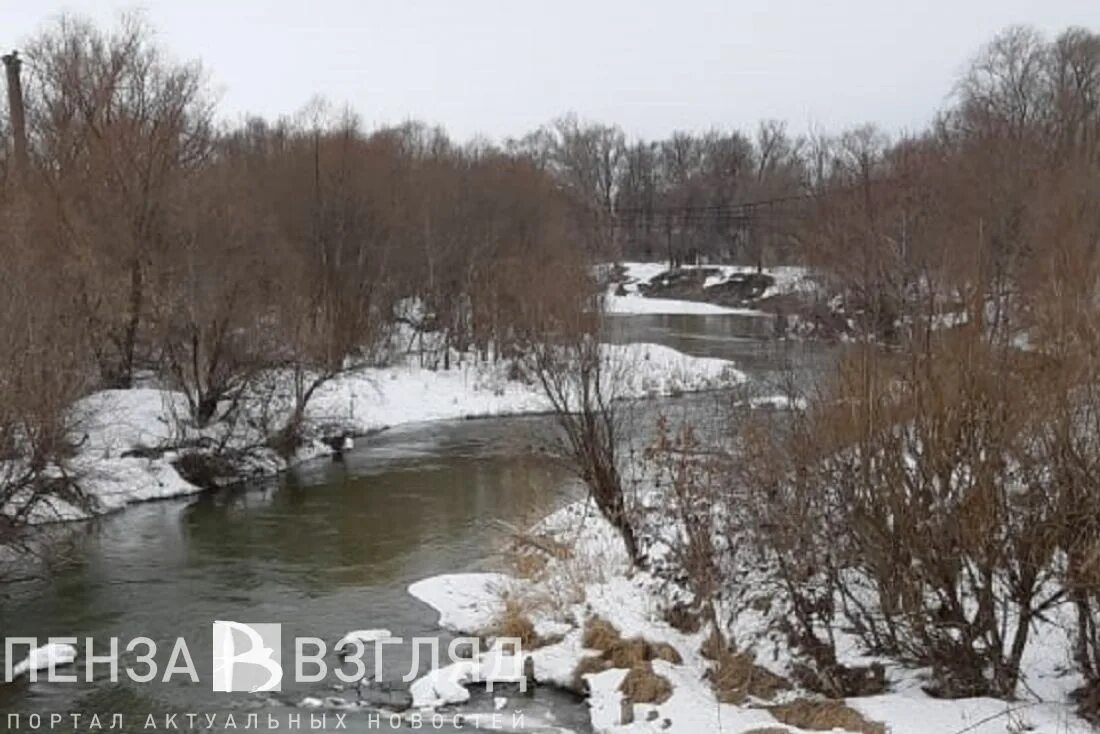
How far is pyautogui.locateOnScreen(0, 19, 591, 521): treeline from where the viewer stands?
15547 mm

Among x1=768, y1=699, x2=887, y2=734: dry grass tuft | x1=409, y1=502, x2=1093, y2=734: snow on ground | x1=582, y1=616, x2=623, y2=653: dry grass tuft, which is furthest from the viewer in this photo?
x1=582, y1=616, x2=623, y2=653: dry grass tuft

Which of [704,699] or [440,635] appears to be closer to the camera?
[704,699]

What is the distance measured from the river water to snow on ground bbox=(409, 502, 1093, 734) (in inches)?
14.4

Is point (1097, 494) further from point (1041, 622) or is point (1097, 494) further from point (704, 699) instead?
point (704, 699)

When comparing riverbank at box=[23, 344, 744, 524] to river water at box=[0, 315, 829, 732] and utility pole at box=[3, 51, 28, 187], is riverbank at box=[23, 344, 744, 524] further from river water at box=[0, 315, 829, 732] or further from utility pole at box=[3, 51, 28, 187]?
utility pole at box=[3, 51, 28, 187]

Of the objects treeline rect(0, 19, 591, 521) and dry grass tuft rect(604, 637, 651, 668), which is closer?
dry grass tuft rect(604, 637, 651, 668)

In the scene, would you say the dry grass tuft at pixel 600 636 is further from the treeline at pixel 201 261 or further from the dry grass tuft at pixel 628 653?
the treeline at pixel 201 261

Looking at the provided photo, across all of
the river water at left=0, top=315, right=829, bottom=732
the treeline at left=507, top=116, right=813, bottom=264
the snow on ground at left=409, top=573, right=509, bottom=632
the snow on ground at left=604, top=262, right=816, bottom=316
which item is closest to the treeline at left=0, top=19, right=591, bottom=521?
the river water at left=0, top=315, right=829, bottom=732

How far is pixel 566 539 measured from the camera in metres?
13.2

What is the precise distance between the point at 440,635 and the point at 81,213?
16.4 meters

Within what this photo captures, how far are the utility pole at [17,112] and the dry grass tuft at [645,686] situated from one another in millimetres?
19082

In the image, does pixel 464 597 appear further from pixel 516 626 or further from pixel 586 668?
pixel 586 668

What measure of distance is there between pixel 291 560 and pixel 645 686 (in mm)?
7151

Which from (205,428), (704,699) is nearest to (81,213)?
(205,428)
